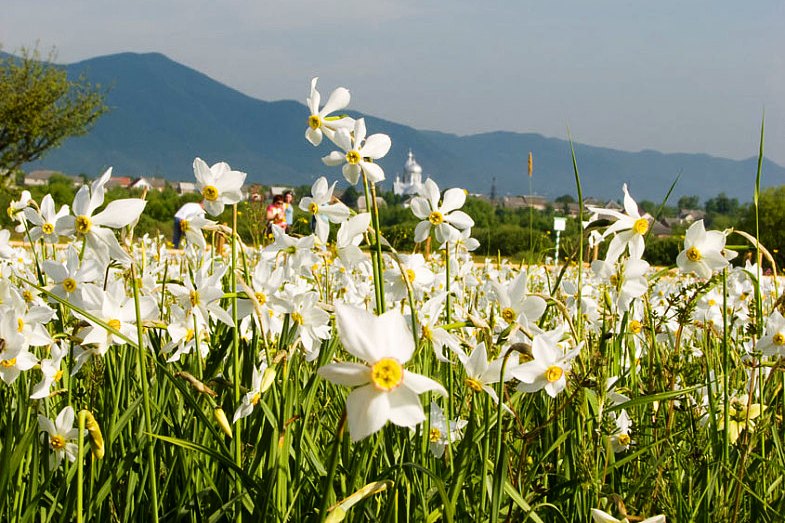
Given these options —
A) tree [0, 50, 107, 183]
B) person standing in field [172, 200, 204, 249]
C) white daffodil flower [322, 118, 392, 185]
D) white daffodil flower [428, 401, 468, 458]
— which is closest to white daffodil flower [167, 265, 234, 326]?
person standing in field [172, 200, 204, 249]

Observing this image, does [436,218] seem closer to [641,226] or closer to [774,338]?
[641,226]

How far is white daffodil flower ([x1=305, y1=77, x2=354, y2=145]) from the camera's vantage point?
1.86m

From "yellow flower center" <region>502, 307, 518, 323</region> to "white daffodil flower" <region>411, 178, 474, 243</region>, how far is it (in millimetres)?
319

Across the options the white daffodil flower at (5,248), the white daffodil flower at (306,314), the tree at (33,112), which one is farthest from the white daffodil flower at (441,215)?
the tree at (33,112)

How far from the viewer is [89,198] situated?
1696 millimetres

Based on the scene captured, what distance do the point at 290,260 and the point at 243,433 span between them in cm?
45

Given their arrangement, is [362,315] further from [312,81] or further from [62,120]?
[62,120]

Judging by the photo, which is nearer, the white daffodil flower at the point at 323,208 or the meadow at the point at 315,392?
the meadow at the point at 315,392

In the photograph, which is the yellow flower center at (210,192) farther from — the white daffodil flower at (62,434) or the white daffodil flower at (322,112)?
the white daffodil flower at (62,434)

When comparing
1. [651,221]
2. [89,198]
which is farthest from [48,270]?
[651,221]

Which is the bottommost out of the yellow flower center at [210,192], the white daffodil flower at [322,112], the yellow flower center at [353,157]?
the yellow flower center at [210,192]

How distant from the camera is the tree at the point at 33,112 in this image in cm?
3862

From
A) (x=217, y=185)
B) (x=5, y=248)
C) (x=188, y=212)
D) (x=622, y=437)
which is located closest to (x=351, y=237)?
(x=217, y=185)

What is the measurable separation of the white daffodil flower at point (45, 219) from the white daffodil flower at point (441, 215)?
876mm
